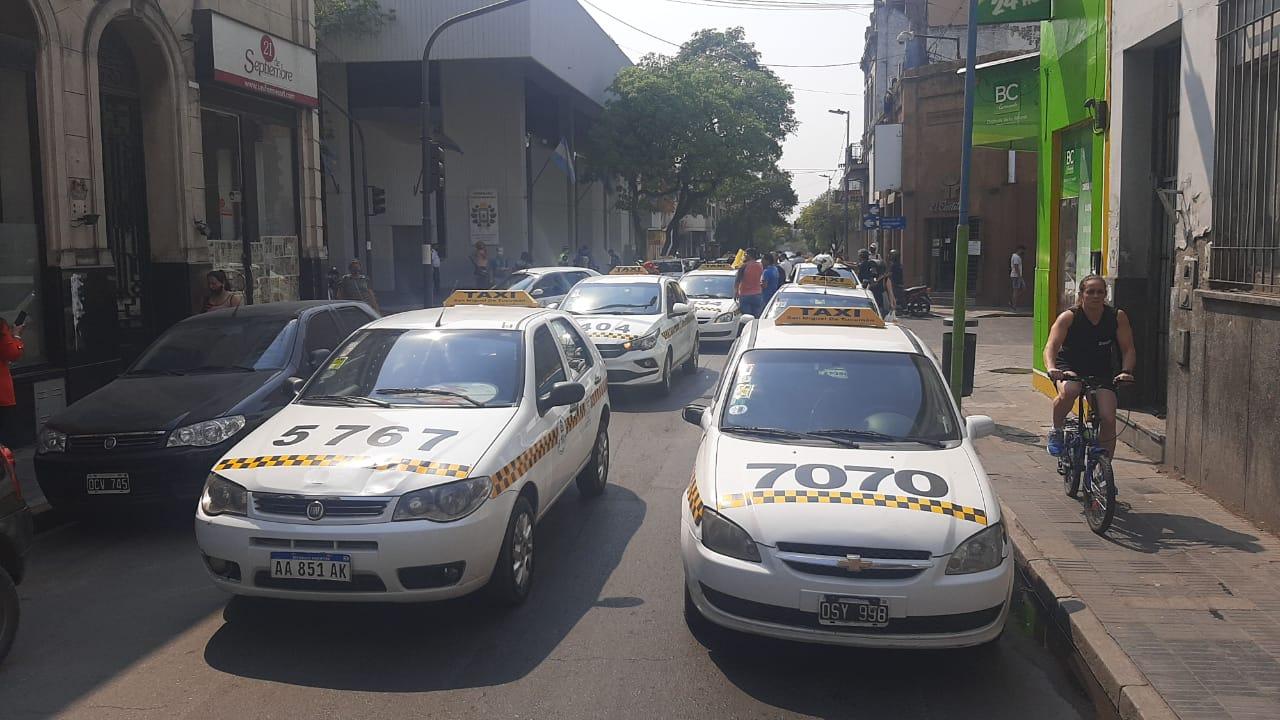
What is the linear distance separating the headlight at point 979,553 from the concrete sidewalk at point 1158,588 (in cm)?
70

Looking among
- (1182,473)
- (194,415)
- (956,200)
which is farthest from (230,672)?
(956,200)

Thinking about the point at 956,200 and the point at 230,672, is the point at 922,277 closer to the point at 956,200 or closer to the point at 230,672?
the point at 956,200

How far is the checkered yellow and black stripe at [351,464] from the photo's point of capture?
5312 mm

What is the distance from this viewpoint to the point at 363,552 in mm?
5012

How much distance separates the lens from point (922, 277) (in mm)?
37875

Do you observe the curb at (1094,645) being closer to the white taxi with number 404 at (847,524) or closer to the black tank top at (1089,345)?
the white taxi with number 404 at (847,524)

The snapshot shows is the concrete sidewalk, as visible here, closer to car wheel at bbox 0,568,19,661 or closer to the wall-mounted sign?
car wheel at bbox 0,568,19,661

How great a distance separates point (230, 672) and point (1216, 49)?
8181 mm

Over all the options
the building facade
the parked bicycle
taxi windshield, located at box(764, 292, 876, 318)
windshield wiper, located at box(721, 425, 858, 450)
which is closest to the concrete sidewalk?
Answer: the parked bicycle

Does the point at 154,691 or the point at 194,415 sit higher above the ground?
the point at 194,415

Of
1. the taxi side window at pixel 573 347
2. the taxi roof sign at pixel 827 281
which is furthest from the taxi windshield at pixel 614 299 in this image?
the taxi side window at pixel 573 347

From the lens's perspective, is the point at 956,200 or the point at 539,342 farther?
the point at 956,200

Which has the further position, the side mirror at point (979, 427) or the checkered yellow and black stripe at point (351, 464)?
the side mirror at point (979, 427)

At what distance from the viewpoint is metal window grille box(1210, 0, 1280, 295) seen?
7273 mm
